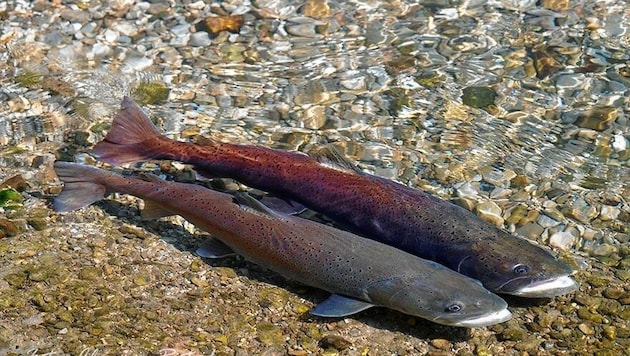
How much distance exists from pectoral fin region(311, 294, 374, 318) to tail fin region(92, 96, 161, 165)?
1.97 meters

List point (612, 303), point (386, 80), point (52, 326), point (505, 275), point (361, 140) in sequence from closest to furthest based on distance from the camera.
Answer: point (52, 326)
point (505, 275)
point (612, 303)
point (361, 140)
point (386, 80)

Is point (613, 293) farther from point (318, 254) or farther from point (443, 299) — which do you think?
point (318, 254)

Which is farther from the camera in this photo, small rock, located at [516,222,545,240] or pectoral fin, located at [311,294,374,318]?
small rock, located at [516,222,545,240]

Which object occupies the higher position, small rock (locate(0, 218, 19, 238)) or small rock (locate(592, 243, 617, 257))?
small rock (locate(0, 218, 19, 238))

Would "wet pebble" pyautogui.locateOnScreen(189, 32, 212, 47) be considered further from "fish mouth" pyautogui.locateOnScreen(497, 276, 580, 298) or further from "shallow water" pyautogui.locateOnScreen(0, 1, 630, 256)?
"fish mouth" pyautogui.locateOnScreen(497, 276, 580, 298)

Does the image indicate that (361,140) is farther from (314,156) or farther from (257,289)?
(257,289)

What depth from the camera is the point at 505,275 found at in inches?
198

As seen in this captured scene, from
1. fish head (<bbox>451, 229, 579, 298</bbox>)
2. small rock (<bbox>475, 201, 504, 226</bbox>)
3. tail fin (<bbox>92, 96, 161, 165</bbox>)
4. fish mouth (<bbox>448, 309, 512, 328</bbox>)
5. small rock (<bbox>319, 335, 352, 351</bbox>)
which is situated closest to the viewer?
fish mouth (<bbox>448, 309, 512, 328</bbox>)

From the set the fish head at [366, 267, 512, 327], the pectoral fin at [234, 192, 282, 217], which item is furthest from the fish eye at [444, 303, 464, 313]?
the pectoral fin at [234, 192, 282, 217]

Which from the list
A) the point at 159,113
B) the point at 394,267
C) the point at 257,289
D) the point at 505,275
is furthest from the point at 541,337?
the point at 159,113

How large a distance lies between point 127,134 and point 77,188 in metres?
0.63

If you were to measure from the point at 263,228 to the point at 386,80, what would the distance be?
327 cm

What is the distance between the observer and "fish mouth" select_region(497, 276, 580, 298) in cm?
502

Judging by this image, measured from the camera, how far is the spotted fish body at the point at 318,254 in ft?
15.6
